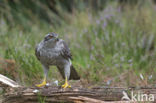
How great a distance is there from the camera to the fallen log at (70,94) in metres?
3.02

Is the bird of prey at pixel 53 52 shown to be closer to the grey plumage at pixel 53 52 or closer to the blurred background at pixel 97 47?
A: the grey plumage at pixel 53 52

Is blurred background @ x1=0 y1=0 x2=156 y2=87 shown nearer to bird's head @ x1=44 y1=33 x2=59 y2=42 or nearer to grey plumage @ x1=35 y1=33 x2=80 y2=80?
grey plumage @ x1=35 y1=33 x2=80 y2=80

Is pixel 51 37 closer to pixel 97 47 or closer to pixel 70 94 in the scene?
pixel 70 94

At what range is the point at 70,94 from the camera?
3.08 meters

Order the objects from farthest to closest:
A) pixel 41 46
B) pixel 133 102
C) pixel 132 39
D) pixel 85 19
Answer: pixel 85 19 < pixel 132 39 < pixel 41 46 < pixel 133 102

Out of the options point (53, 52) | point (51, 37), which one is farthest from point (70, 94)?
point (51, 37)

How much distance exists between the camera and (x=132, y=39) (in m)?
5.96

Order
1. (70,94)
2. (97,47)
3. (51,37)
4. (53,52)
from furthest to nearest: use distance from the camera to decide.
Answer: (97,47) < (53,52) < (51,37) < (70,94)

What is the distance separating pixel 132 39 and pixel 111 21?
109 cm

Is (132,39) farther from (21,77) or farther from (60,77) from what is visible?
(21,77)

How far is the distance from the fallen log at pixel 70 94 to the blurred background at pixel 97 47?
2.00 ft

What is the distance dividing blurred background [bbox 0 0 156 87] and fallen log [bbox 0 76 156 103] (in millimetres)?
609

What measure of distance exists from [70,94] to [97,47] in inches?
110

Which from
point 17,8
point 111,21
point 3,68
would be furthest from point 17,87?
point 17,8
